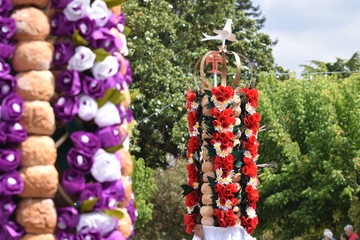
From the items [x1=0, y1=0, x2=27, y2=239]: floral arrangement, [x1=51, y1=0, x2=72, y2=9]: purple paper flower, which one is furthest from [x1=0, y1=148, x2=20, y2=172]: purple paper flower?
[x1=51, y1=0, x2=72, y2=9]: purple paper flower

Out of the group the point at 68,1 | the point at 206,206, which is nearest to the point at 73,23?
the point at 68,1

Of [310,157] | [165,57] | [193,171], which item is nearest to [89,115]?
[193,171]

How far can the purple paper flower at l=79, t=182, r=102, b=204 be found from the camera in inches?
169

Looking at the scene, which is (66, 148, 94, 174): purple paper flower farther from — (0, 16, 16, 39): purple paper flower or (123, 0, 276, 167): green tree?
(123, 0, 276, 167): green tree

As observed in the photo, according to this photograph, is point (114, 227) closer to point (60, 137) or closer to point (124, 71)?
point (60, 137)

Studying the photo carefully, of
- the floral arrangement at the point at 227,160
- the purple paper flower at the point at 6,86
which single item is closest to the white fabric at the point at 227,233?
the floral arrangement at the point at 227,160

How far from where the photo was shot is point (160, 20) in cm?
2486

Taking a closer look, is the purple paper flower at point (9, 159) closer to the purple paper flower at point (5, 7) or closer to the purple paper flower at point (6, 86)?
the purple paper flower at point (6, 86)

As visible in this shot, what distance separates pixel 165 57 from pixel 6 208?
67.5ft

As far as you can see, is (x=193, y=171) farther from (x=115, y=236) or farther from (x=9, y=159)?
(x=9, y=159)

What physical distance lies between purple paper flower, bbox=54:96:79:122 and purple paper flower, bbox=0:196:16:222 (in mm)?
527

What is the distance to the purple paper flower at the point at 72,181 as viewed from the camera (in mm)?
4266

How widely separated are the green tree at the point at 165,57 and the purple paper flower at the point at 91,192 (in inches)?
723

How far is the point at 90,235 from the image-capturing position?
4.32 metres
